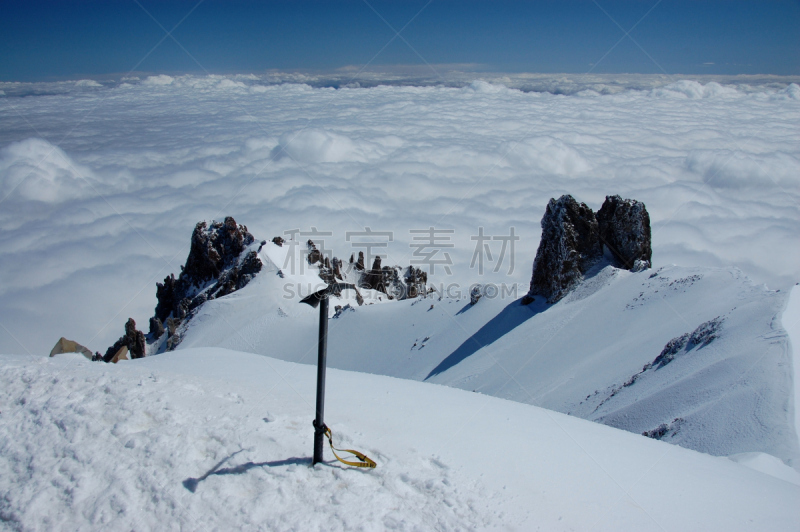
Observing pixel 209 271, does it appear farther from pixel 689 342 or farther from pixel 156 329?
pixel 689 342

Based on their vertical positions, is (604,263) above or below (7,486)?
above

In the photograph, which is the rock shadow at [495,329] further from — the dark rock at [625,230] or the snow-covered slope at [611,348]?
the dark rock at [625,230]

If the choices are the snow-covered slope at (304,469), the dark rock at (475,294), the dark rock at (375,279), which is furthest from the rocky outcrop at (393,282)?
the snow-covered slope at (304,469)

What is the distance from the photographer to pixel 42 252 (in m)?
170

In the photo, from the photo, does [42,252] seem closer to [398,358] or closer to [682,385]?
[398,358]

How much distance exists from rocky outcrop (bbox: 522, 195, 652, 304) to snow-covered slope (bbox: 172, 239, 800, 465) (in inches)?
44.7

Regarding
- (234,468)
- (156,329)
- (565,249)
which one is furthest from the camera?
(156,329)

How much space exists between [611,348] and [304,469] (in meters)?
16.6

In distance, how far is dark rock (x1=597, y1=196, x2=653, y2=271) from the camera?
2736cm

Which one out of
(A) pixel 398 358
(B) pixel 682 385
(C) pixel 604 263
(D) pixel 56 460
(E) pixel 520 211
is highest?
(E) pixel 520 211

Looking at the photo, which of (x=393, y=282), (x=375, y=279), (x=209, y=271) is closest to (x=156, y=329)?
(x=209, y=271)

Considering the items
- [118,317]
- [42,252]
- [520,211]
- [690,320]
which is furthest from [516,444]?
[42,252]

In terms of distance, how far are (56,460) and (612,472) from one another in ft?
23.3

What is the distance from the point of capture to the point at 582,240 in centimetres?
2812
